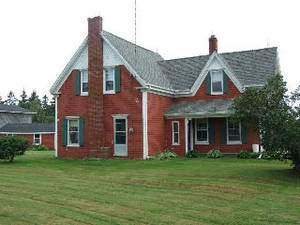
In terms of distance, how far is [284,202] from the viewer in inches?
423

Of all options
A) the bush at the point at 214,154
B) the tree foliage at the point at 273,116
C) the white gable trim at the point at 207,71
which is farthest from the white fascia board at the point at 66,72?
the tree foliage at the point at 273,116

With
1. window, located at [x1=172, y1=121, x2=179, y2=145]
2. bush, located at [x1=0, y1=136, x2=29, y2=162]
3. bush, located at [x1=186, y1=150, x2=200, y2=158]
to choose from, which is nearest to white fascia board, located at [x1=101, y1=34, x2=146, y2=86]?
window, located at [x1=172, y1=121, x2=179, y2=145]

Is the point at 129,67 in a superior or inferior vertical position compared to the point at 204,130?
superior

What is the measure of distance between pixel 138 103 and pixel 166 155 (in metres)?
3.73

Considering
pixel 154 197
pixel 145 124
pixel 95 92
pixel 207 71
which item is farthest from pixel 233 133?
pixel 154 197

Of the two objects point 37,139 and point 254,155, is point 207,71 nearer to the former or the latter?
point 254,155

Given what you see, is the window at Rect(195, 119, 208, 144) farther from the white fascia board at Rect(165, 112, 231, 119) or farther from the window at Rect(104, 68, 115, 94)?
the window at Rect(104, 68, 115, 94)

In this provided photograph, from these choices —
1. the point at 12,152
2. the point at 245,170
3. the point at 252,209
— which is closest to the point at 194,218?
the point at 252,209

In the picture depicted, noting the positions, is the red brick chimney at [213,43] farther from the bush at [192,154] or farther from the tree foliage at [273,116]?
the tree foliage at [273,116]

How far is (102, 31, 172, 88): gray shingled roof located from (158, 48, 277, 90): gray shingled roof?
0.79m

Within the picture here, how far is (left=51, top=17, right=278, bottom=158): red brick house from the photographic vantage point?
25.7 metres

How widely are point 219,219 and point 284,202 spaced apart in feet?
9.60

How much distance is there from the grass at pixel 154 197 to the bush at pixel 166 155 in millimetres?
7961

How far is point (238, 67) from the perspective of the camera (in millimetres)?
28766
